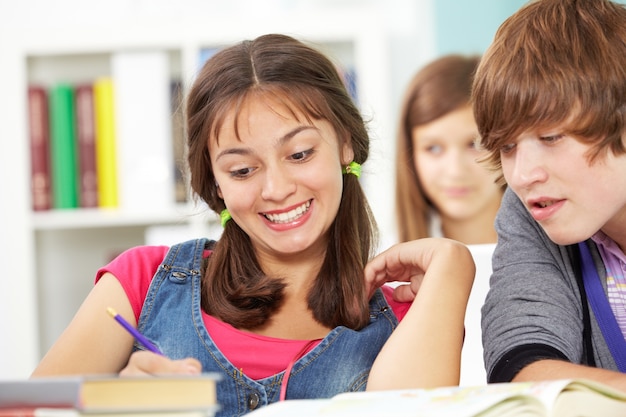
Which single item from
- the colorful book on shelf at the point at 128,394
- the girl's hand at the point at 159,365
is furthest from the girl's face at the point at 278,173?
the colorful book on shelf at the point at 128,394

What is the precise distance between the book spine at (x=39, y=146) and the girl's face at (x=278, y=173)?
1.80 meters

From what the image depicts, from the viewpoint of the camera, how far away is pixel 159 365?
Answer: 36.5 inches

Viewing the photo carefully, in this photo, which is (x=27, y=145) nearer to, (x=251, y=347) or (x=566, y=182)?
(x=251, y=347)

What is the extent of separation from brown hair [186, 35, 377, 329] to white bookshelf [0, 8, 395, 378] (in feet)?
4.83

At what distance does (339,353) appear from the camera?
126 centimetres

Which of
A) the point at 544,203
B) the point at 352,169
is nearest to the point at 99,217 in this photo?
the point at 352,169

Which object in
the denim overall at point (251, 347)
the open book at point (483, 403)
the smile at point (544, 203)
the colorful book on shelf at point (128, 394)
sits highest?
the smile at point (544, 203)

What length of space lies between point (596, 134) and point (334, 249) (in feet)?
1.52

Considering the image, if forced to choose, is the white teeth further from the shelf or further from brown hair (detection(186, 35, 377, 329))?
the shelf

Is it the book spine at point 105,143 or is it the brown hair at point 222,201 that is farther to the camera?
the book spine at point 105,143

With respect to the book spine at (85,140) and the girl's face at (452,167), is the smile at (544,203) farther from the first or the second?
the book spine at (85,140)

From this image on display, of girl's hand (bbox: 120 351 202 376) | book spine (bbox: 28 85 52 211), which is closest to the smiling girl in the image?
girl's hand (bbox: 120 351 202 376)

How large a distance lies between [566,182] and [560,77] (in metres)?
0.13

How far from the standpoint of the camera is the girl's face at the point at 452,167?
258cm
